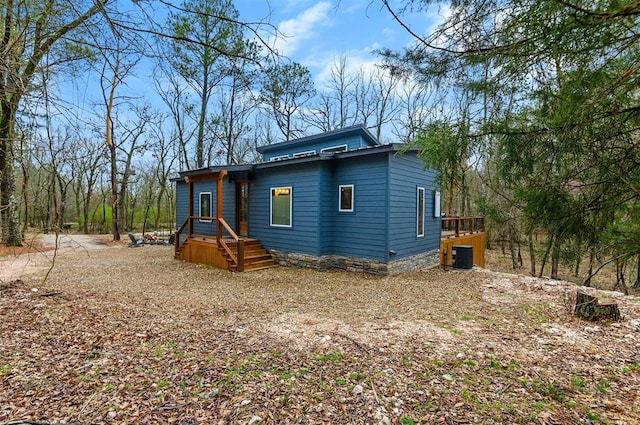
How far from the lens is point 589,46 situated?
1881 mm

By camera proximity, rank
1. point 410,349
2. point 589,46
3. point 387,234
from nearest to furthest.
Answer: point 589,46, point 410,349, point 387,234

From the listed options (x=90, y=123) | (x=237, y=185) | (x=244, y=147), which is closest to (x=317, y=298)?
(x=90, y=123)

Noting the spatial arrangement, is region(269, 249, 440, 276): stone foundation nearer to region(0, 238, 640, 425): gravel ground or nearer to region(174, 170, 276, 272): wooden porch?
region(174, 170, 276, 272): wooden porch

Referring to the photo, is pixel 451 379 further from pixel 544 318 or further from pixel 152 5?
pixel 152 5

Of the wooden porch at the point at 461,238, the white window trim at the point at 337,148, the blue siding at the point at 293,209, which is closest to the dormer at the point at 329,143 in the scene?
the white window trim at the point at 337,148

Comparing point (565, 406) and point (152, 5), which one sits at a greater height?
point (152, 5)

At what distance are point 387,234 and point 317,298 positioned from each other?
107 inches

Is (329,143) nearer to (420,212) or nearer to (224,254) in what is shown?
(420,212)

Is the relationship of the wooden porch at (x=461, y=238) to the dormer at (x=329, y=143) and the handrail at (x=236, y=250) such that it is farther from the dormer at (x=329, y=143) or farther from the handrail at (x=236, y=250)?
the handrail at (x=236, y=250)

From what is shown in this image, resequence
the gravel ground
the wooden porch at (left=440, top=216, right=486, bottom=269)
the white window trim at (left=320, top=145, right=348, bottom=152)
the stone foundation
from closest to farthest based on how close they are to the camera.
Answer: the gravel ground
the stone foundation
the wooden porch at (left=440, top=216, right=486, bottom=269)
the white window trim at (left=320, top=145, right=348, bottom=152)

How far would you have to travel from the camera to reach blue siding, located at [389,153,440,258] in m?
7.62

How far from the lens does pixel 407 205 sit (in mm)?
8234

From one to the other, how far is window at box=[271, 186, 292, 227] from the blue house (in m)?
0.03

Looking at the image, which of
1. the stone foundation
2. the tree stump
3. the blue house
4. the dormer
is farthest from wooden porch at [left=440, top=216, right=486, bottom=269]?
the tree stump
